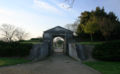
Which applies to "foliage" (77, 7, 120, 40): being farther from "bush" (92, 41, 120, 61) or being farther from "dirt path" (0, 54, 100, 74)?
"dirt path" (0, 54, 100, 74)

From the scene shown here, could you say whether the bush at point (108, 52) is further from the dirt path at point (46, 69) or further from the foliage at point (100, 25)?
the foliage at point (100, 25)

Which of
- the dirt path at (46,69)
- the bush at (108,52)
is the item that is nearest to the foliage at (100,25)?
the bush at (108,52)

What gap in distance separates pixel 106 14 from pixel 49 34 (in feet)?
50.7

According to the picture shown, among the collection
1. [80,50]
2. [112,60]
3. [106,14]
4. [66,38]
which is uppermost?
[106,14]

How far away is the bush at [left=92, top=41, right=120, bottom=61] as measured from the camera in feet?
45.3

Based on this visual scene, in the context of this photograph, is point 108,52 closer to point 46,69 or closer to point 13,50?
point 46,69

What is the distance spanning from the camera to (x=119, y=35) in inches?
1045

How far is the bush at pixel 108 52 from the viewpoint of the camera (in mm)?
13803

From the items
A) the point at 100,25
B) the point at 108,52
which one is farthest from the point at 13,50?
the point at 100,25

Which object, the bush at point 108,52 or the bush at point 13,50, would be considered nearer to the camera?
the bush at point 108,52

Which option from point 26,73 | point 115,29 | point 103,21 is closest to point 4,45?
point 26,73

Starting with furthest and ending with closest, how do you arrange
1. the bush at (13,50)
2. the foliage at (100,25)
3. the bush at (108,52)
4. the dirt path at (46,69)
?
the foliage at (100,25), the bush at (13,50), the bush at (108,52), the dirt path at (46,69)

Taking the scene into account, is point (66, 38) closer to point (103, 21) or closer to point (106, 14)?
point (103, 21)

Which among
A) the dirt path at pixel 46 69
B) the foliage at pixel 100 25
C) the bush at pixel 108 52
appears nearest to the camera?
the dirt path at pixel 46 69
